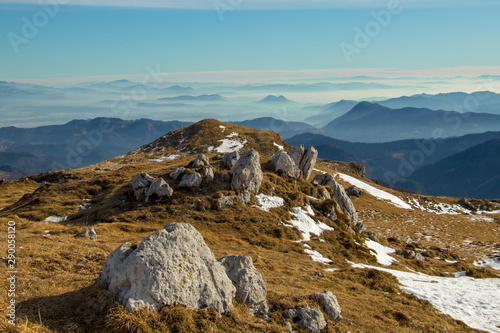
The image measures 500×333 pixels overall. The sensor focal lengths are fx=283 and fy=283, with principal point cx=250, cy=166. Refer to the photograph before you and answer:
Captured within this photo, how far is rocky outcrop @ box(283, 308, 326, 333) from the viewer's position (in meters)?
15.4

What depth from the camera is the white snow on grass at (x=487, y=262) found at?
50037 millimetres

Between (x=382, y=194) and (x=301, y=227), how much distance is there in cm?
7819

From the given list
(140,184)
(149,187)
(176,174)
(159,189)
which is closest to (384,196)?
(176,174)

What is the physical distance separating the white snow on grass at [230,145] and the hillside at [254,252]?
117 ft

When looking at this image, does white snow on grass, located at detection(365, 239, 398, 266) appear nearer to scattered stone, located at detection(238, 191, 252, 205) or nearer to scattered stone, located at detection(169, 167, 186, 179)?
scattered stone, located at detection(238, 191, 252, 205)

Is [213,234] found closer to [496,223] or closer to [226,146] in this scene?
[226,146]

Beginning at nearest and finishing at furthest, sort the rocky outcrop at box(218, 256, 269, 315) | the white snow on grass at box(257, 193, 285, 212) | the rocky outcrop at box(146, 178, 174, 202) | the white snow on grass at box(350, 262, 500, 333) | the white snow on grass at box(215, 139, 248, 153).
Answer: the rocky outcrop at box(218, 256, 269, 315)
the white snow on grass at box(350, 262, 500, 333)
the rocky outcrop at box(146, 178, 174, 202)
the white snow on grass at box(257, 193, 285, 212)
the white snow on grass at box(215, 139, 248, 153)

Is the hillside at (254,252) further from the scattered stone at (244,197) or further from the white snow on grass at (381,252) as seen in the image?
the white snow on grass at (381,252)

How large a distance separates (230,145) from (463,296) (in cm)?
8116

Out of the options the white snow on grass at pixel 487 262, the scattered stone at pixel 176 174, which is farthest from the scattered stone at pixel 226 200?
the white snow on grass at pixel 487 262

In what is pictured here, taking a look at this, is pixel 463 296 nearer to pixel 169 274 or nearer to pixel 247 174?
pixel 247 174

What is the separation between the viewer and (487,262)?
5159cm

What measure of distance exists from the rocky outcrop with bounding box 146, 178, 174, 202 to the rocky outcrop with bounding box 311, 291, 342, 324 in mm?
27194

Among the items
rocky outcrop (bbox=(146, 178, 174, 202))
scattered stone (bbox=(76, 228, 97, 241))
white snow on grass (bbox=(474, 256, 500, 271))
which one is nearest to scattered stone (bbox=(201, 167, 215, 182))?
rocky outcrop (bbox=(146, 178, 174, 202))
